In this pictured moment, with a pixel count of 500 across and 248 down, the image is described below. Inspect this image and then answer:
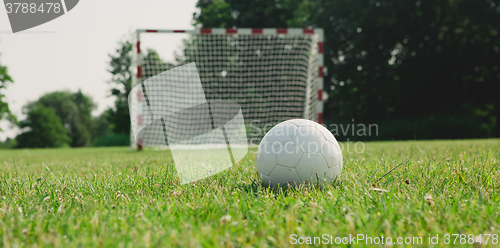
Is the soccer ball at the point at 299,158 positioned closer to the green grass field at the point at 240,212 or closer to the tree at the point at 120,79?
the green grass field at the point at 240,212

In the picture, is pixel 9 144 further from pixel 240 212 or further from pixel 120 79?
pixel 240 212

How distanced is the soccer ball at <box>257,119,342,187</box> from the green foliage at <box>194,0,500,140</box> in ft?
52.5

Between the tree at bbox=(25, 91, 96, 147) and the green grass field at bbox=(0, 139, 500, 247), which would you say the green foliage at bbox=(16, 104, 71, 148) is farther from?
the green grass field at bbox=(0, 139, 500, 247)

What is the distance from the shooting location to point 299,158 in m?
2.36

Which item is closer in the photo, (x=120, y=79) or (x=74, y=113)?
(x=120, y=79)

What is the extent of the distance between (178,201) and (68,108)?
208ft

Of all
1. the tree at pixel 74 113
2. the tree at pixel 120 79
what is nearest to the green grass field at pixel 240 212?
the tree at pixel 120 79

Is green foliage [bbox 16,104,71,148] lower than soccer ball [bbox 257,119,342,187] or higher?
lower

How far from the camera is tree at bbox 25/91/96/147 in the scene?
54.8m

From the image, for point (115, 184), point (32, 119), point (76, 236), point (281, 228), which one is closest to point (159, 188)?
point (115, 184)

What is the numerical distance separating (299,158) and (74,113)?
63726 millimetres

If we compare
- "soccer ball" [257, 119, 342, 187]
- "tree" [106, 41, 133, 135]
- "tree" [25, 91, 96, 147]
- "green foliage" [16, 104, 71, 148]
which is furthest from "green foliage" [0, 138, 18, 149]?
"soccer ball" [257, 119, 342, 187]

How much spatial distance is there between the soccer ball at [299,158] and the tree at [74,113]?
59.3 meters

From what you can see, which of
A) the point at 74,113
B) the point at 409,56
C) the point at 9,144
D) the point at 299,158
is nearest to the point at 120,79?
the point at 409,56
